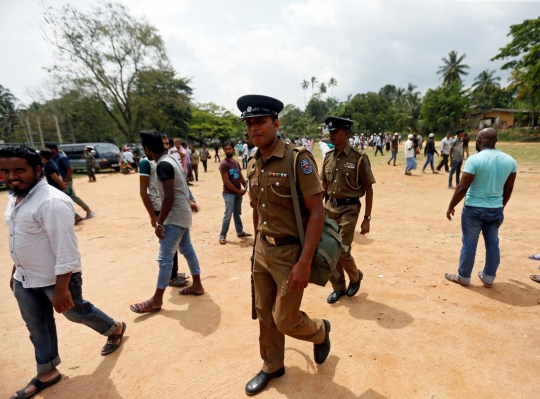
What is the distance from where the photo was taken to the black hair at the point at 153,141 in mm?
3166

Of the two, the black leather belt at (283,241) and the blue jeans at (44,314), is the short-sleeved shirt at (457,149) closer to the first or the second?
the black leather belt at (283,241)

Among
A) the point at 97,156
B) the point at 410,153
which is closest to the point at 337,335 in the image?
the point at 410,153

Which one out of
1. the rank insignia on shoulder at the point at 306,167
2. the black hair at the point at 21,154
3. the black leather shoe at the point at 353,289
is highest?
the black hair at the point at 21,154

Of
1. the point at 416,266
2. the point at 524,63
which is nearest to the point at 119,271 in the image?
the point at 416,266

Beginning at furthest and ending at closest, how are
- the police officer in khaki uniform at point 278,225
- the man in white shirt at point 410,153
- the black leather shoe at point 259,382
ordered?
the man in white shirt at point 410,153 < the black leather shoe at point 259,382 < the police officer in khaki uniform at point 278,225

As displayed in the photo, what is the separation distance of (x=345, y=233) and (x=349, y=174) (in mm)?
669

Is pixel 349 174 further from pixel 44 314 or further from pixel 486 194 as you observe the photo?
pixel 44 314

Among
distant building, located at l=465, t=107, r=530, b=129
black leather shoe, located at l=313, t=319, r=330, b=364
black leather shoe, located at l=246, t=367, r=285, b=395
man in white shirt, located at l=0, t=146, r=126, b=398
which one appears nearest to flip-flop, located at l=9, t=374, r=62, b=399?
man in white shirt, located at l=0, t=146, r=126, b=398

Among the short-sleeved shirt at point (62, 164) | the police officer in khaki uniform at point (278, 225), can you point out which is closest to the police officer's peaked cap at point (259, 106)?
the police officer in khaki uniform at point (278, 225)

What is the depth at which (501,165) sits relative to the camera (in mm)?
3258

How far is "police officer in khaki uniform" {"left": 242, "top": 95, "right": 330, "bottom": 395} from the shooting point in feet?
6.15

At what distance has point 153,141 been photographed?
3.17 meters

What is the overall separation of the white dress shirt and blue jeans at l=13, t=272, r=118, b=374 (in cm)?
13

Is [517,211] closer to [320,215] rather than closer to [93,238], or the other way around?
[320,215]
